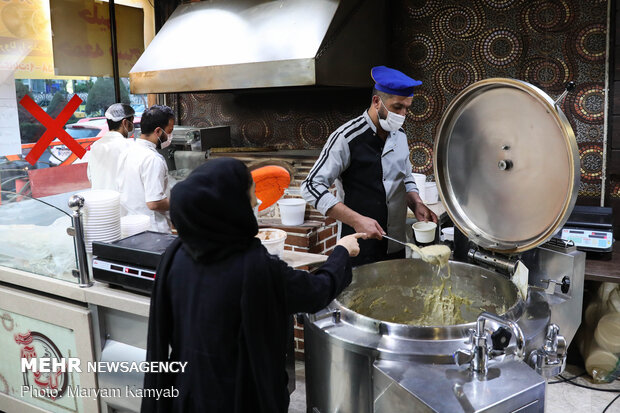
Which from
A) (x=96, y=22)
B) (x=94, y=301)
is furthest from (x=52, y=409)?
(x=96, y=22)

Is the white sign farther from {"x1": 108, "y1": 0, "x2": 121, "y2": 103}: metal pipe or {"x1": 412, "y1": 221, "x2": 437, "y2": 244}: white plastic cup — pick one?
{"x1": 412, "y1": 221, "x2": 437, "y2": 244}: white plastic cup

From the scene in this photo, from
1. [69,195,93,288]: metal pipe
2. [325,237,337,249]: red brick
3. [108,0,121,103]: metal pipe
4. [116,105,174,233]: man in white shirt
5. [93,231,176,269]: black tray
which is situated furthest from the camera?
[108,0,121,103]: metal pipe

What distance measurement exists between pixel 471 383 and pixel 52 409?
196 centimetres

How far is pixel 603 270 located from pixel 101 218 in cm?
251

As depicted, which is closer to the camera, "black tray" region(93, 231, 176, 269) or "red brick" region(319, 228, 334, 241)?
"black tray" region(93, 231, 176, 269)

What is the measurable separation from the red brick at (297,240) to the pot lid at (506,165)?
1268 millimetres

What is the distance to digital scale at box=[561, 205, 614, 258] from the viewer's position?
285cm

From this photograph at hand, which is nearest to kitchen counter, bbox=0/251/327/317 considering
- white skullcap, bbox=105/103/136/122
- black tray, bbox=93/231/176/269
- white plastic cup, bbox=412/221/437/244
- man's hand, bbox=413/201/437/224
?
black tray, bbox=93/231/176/269

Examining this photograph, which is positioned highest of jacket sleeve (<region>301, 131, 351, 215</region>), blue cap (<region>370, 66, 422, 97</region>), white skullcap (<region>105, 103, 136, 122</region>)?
blue cap (<region>370, 66, 422, 97</region>)

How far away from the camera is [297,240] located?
3141 mm

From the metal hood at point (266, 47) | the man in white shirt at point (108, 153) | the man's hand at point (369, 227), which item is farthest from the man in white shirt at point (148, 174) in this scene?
the man's hand at point (369, 227)

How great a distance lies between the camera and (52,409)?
2.37m

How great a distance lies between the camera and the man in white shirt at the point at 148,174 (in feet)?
10.2

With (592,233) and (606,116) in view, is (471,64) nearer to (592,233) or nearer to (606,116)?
(606,116)
